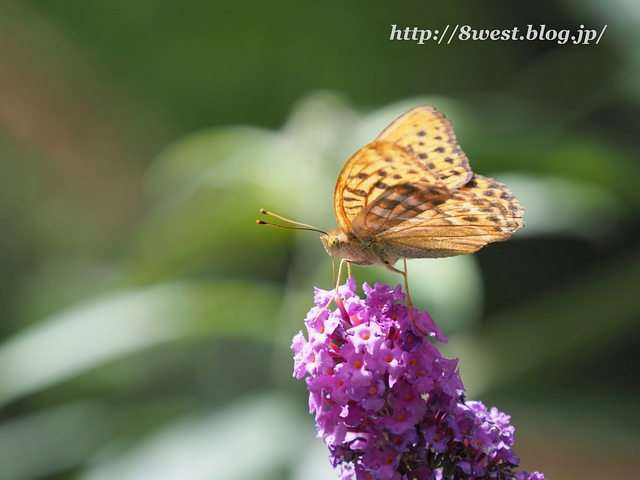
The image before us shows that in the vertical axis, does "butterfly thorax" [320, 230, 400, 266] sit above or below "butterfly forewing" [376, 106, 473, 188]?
below

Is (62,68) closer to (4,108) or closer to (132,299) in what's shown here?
(4,108)

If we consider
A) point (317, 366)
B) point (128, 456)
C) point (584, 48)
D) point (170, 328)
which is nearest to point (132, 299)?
point (170, 328)

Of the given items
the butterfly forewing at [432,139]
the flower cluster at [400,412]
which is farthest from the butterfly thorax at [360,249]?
the flower cluster at [400,412]

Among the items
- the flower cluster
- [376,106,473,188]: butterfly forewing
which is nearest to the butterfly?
[376,106,473,188]: butterfly forewing

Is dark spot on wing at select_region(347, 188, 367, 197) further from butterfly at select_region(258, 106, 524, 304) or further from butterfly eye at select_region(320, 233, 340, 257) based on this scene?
butterfly eye at select_region(320, 233, 340, 257)

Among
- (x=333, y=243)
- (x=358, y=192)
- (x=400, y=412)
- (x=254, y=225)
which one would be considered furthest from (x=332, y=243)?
(x=254, y=225)

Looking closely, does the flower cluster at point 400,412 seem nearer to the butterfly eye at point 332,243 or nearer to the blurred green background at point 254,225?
the butterfly eye at point 332,243

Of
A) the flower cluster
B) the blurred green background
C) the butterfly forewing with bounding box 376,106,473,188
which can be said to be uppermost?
the blurred green background
